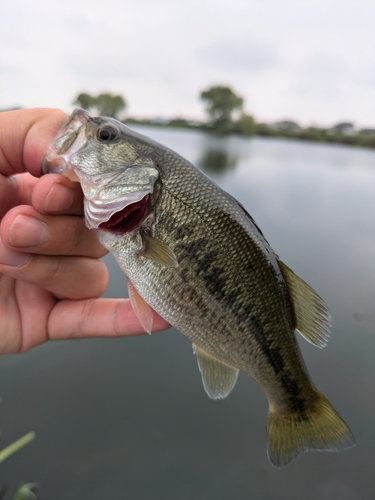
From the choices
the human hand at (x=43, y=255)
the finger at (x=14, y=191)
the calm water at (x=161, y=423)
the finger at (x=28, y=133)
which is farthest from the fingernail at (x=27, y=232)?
the calm water at (x=161, y=423)

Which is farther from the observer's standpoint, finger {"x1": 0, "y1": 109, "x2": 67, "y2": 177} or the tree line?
the tree line

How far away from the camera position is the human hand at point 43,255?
1759mm

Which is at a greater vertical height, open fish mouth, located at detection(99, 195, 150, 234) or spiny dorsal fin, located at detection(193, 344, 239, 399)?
open fish mouth, located at detection(99, 195, 150, 234)

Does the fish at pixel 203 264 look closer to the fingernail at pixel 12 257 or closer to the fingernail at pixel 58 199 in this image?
the fingernail at pixel 58 199

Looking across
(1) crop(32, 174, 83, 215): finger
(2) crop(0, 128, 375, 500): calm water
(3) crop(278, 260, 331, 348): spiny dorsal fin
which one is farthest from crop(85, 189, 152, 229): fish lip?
(2) crop(0, 128, 375, 500): calm water

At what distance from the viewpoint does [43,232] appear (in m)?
1.80

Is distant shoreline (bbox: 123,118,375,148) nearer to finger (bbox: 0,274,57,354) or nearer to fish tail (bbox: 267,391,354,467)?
fish tail (bbox: 267,391,354,467)

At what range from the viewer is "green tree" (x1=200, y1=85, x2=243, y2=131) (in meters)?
Answer: 68.9

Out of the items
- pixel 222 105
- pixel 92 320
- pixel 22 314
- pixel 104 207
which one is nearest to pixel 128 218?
pixel 104 207

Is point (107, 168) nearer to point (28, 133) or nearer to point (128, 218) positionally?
point (128, 218)

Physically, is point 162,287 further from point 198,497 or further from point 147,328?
point 198,497

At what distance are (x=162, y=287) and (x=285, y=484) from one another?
Result: 13.0ft

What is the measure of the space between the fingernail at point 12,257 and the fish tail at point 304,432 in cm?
188

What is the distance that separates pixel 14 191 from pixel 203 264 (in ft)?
4.59
